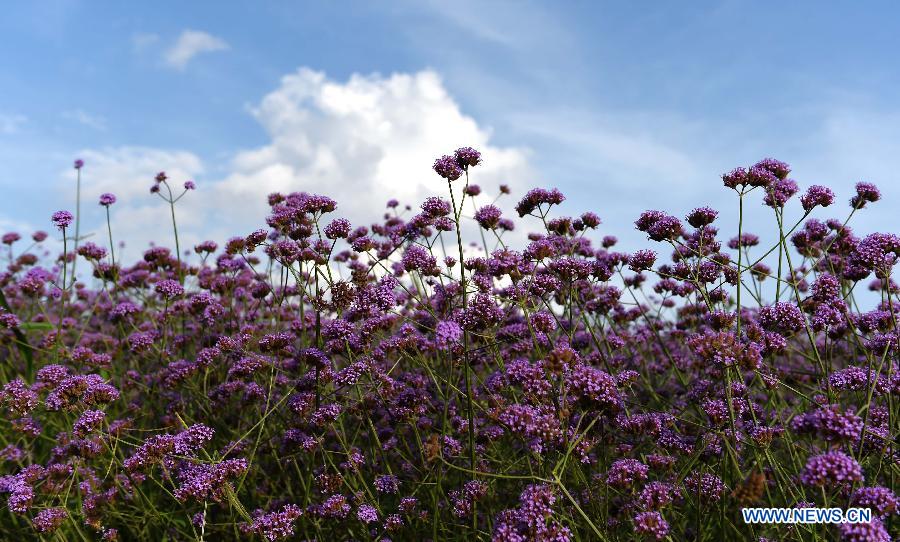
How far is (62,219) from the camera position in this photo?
6648 millimetres

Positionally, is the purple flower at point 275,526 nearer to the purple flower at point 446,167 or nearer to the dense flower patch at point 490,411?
the dense flower patch at point 490,411

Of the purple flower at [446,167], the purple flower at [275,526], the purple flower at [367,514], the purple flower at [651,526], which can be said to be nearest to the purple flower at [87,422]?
the purple flower at [275,526]

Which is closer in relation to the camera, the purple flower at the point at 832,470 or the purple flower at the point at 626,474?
the purple flower at the point at 832,470

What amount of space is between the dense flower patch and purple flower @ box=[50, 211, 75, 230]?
2 cm

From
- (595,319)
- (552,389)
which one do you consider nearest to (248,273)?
(595,319)

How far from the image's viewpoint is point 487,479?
4.23 meters

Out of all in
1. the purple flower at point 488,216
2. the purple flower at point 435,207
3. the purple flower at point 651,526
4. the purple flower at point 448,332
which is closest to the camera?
the purple flower at point 651,526

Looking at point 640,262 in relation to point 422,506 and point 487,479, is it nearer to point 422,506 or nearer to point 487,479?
point 487,479

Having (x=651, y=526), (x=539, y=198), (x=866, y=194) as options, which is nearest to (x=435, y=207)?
(x=539, y=198)

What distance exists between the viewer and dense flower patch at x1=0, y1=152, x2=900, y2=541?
3.39 metres

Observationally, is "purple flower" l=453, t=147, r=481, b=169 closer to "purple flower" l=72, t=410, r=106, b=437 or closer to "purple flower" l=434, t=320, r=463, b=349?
"purple flower" l=434, t=320, r=463, b=349

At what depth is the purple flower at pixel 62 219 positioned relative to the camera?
6625 millimetres

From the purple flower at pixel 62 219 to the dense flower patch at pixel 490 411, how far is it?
0.08 ft

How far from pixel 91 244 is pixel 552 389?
6.18 m
